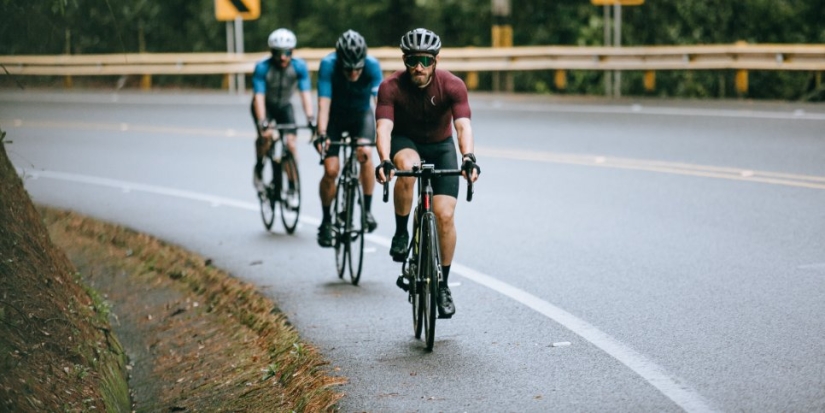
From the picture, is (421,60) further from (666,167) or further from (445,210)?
(666,167)

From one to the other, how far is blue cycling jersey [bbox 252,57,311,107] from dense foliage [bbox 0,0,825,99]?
5817 mm

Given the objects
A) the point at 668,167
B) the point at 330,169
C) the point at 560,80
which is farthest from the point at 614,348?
the point at 560,80

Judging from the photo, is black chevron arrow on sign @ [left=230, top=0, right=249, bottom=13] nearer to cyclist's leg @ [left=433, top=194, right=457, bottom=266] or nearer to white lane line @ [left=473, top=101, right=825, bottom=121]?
white lane line @ [left=473, top=101, right=825, bottom=121]

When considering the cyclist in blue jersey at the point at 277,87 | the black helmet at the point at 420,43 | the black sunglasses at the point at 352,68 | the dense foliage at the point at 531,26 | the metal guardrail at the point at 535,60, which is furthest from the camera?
the dense foliage at the point at 531,26

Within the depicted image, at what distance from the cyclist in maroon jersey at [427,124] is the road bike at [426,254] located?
117 millimetres

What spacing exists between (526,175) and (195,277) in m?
5.88

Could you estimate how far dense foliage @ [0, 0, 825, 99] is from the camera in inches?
1027

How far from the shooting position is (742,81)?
24156mm

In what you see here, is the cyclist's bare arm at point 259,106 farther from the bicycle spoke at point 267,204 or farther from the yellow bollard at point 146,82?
the yellow bollard at point 146,82

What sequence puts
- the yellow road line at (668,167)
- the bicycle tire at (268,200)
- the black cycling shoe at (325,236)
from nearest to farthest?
the black cycling shoe at (325,236), the bicycle tire at (268,200), the yellow road line at (668,167)

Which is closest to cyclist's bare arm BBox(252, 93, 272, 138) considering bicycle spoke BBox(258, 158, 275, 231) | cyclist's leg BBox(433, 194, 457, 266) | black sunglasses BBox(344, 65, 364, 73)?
bicycle spoke BBox(258, 158, 275, 231)

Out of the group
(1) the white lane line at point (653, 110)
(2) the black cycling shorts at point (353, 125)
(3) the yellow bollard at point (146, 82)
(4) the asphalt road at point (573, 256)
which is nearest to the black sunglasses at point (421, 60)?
(4) the asphalt road at point (573, 256)

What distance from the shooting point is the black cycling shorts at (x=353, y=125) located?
34.7 ft

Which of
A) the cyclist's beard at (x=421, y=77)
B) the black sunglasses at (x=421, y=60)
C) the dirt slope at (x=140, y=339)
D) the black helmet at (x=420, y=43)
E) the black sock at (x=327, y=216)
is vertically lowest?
the dirt slope at (x=140, y=339)
